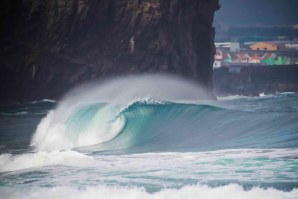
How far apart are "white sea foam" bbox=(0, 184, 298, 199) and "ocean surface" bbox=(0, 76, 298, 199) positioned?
2cm

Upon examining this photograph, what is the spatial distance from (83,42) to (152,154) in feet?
92.6

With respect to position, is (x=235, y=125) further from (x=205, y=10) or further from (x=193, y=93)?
(x=205, y=10)

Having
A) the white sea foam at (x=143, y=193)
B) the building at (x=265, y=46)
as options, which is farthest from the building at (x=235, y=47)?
the white sea foam at (x=143, y=193)

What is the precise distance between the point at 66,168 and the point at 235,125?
693cm

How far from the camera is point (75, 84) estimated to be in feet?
132

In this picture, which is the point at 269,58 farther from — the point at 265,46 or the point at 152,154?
the point at 152,154

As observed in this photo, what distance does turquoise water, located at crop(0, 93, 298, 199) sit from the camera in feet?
31.0

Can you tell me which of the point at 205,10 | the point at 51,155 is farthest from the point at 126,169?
the point at 205,10

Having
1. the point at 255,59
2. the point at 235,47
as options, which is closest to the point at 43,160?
the point at 255,59

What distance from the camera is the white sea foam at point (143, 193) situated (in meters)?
8.66

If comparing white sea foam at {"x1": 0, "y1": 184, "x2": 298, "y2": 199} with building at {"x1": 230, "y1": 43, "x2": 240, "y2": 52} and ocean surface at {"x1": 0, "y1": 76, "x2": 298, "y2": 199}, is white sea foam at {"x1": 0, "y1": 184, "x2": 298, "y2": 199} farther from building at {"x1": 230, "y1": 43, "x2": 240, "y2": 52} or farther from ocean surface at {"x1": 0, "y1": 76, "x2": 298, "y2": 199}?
building at {"x1": 230, "y1": 43, "x2": 240, "y2": 52}

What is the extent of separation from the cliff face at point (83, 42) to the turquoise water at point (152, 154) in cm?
1751

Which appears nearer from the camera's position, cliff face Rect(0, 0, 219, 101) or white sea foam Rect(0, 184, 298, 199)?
white sea foam Rect(0, 184, 298, 199)

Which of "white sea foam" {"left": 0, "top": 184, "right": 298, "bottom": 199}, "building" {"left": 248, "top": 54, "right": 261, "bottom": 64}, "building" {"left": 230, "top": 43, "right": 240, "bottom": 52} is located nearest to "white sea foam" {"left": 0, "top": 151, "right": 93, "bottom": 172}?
"white sea foam" {"left": 0, "top": 184, "right": 298, "bottom": 199}
